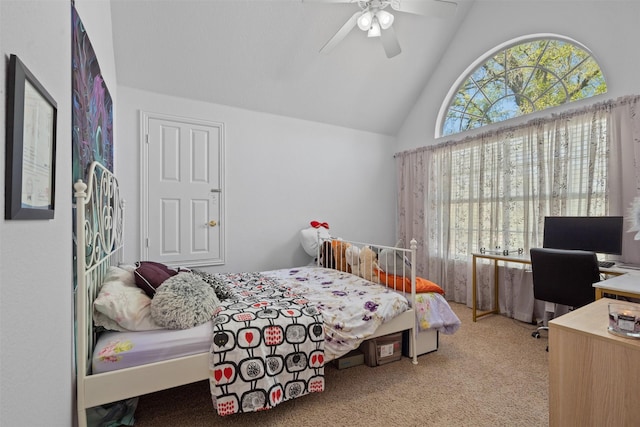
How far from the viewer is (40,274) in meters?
0.86

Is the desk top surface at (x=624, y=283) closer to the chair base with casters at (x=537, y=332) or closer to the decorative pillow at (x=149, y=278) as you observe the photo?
the chair base with casters at (x=537, y=332)

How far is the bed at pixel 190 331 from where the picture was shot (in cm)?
132

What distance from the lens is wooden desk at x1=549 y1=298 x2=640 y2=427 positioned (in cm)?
106

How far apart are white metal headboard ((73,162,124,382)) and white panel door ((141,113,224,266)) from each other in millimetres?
969

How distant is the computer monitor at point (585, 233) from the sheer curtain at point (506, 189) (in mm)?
228

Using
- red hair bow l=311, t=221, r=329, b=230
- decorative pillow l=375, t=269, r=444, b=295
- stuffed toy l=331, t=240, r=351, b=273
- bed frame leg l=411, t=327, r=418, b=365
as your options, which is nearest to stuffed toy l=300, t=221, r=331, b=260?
red hair bow l=311, t=221, r=329, b=230

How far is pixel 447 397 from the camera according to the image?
180cm

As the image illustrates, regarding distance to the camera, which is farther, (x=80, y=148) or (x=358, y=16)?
(x=358, y=16)

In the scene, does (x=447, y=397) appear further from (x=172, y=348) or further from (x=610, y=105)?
(x=610, y=105)

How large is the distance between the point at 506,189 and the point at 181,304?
332 cm

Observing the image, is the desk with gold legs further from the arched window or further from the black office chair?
the arched window

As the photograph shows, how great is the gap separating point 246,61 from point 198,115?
77 centimetres

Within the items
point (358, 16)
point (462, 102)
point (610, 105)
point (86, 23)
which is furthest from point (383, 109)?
point (86, 23)

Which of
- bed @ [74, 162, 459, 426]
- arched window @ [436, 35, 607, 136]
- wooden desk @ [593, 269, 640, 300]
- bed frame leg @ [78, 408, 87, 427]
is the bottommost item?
bed frame leg @ [78, 408, 87, 427]
